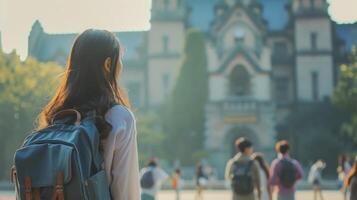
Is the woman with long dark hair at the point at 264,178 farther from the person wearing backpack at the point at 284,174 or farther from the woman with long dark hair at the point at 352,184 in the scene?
the woman with long dark hair at the point at 352,184

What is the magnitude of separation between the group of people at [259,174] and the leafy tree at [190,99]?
3655 centimetres

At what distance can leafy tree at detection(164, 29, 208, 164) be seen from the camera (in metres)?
46.6

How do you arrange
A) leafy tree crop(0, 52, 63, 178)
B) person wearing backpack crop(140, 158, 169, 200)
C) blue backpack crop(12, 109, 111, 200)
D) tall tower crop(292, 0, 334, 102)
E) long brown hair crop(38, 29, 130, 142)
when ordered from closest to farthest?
1. blue backpack crop(12, 109, 111, 200)
2. long brown hair crop(38, 29, 130, 142)
3. person wearing backpack crop(140, 158, 169, 200)
4. leafy tree crop(0, 52, 63, 178)
5. tall tower crop(292, 0, 334, 102)

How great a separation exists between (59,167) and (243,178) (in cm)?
637

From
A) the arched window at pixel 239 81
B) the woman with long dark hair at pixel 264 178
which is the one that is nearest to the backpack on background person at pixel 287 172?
the woman with long dark hair at pixel 264 178

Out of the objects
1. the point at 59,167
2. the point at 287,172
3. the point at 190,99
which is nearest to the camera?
the point at 59,167

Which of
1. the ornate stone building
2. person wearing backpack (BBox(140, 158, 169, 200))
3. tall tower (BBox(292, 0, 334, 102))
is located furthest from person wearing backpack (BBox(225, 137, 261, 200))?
tall tower (BBox(292, 0, 334, 102))

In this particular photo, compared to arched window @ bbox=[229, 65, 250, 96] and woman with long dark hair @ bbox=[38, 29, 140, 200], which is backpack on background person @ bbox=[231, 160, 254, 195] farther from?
arched window @ bbox=[229, 65, 250, 96]

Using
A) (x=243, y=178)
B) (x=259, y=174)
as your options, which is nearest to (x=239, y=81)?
(x=259, y=174)

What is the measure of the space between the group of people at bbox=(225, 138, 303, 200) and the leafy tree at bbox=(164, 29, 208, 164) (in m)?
36.5

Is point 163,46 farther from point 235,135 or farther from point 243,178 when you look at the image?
point 243,178

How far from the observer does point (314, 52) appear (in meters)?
50.6

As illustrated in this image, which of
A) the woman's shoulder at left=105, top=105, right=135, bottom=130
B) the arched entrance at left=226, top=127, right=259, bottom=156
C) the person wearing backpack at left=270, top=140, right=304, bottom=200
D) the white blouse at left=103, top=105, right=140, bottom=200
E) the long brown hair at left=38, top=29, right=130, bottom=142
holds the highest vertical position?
the long brown hair at left=38, top=29, right=130, bottom=142

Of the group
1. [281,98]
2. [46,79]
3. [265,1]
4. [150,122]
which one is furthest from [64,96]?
[265,1]
